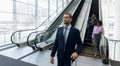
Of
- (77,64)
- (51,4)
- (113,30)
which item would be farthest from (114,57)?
(51,4)

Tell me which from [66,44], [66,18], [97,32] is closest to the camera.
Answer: [66,18]

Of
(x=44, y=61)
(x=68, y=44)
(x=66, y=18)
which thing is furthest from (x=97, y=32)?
(x=66, y=18)

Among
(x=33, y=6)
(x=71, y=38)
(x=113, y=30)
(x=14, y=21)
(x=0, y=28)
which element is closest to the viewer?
(x=71, y=38)

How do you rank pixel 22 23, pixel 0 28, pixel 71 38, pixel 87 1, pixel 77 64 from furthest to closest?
pixel 87 1 → pixel 22 23 → pixel 0 28 → pixel 77 64 → pixel 71 38

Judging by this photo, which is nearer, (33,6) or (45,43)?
(45,43)

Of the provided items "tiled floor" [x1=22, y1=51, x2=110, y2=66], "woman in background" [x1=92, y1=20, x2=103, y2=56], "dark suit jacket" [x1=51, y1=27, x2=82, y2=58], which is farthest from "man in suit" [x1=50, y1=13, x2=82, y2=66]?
"woman in background" [x1=92, y1=20, x2=103, y2=56]

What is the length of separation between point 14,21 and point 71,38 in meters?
7.95

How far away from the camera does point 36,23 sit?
519 inches

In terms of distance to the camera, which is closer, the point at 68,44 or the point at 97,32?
the point at 68,44

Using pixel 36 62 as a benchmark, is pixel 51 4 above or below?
above

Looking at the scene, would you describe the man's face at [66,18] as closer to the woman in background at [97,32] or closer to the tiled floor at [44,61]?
the tiled floor at [44,61]

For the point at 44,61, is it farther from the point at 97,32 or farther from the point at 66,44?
the point at 66,44

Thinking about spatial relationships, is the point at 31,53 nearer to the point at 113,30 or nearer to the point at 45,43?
the point at 45,43

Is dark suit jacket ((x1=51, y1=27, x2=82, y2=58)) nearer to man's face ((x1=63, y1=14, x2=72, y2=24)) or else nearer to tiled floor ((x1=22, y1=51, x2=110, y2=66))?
man's face ((x1=63, y1=14, x2=72, y2=24))
